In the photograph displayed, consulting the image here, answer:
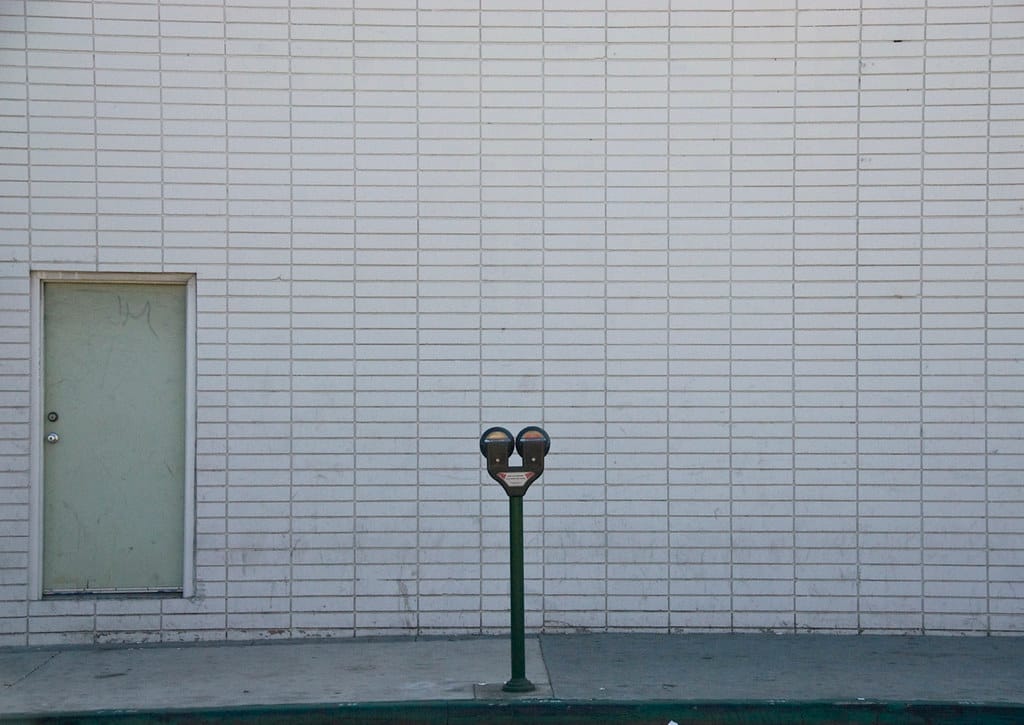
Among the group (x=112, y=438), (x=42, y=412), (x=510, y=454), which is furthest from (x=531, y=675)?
(x=42, y=412)

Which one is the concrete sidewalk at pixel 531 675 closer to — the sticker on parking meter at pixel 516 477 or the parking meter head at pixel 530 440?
the sticker on parking meter at pixel 516 477

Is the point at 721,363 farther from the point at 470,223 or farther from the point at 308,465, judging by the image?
the point at 308,465

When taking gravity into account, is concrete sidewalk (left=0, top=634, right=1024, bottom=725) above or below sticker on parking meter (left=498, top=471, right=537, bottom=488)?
below

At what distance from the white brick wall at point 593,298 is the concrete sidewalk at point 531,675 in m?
0.28

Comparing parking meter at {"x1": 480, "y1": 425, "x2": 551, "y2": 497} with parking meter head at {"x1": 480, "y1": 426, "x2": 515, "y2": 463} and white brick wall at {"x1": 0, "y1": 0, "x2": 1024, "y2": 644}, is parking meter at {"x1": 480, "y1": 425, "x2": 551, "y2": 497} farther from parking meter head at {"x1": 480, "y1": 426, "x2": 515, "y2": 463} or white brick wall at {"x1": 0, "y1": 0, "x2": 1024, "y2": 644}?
white brick wall at {"x1": 0, "y1": 0, "x2": 1024, "y2": 644}

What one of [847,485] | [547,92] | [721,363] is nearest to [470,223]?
[547,92]

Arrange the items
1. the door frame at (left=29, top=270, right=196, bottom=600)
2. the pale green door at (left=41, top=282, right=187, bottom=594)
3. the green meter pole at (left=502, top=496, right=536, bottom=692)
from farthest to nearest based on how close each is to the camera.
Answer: the pale green door at (left=41, top=282, right=187, bottom=594)
the door frame at (left=29, top=270, right=196, bottom=600)
the green meter pole at (left=502, top=496, right=536, bottom=692)

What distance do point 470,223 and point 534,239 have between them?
16.4 inches

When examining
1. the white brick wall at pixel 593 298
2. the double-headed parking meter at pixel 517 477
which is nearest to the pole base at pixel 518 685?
the double-headed parking meter at pixel 517 477

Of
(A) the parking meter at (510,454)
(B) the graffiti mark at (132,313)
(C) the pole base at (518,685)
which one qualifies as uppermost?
(B) the graffiti mark at (132,313)

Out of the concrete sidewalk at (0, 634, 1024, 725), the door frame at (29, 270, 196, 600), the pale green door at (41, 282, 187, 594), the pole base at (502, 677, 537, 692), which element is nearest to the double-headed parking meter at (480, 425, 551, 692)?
the pole base at (502, 677, 537, 692)

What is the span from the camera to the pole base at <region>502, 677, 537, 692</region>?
21.8 ft

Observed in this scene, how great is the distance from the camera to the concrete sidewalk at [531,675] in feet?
21.4

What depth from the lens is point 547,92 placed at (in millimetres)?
8258
